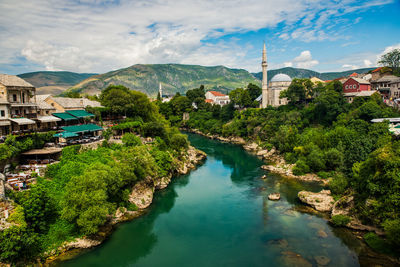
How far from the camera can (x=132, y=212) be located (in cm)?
2111

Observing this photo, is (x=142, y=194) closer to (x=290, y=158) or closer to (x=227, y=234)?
(x=227, y=234)

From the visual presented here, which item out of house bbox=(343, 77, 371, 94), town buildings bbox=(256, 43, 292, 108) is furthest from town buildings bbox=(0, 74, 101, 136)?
house bbox=(343, 77, 371, 94)

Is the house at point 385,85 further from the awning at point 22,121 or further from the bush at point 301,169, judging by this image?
the awning at point 22,121

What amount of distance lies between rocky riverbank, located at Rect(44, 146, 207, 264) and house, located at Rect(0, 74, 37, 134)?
11.9 meters

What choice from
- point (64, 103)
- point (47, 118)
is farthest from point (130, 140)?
point (64, 103)

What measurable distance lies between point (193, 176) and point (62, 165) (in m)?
16.1

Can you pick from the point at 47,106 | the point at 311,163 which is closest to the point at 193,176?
the point at 311,163

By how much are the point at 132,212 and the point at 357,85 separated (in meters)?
43.2

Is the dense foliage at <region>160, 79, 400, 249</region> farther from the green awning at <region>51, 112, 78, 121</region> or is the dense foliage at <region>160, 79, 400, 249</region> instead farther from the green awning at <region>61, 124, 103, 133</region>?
the green awning at <region>51, 112, 78, 121</region>

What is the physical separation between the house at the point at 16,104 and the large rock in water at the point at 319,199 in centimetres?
2665

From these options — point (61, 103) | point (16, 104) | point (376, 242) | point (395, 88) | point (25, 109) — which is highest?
point (395, 88)

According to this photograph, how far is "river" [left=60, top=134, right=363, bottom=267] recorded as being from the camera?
15.7 m

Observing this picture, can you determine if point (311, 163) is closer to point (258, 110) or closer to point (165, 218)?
point (165, 218)

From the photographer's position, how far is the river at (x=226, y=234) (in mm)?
15656
